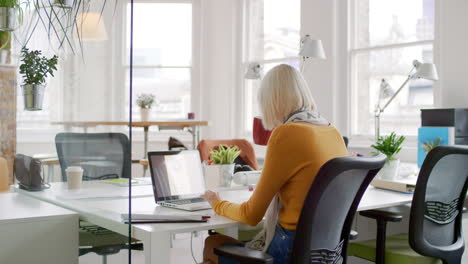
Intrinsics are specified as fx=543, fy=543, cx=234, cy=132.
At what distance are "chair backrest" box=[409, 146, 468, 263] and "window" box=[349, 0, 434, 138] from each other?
2608 mm

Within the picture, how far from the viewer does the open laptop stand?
219 cm

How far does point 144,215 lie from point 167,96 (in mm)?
5282

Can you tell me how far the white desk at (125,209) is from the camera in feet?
5.34

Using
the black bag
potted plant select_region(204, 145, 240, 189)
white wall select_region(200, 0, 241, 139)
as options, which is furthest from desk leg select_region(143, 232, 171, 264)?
white wall select_region(200, 0, 241, 139)

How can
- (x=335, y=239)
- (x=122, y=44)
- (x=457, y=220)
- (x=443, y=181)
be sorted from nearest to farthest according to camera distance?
(x=122, y=44), (x=335, y=239), (x=443, y=181), (x=457, y=220)

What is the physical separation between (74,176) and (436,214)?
1.47 meters

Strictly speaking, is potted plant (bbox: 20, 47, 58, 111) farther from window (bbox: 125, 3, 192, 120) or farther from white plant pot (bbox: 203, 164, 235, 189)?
window (bbox: 125, 3, 192, 120)

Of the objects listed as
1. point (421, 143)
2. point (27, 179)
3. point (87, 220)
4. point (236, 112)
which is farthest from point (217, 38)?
point (87, 220)

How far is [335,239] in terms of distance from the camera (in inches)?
70.6

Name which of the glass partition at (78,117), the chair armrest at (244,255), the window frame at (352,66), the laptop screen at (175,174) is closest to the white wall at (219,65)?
the window frame at (352,66)

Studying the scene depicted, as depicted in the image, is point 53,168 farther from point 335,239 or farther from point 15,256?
point 335,239

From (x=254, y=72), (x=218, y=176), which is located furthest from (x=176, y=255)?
(x=254, y=72)

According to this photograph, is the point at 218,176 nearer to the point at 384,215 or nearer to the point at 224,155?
the point at 224,155

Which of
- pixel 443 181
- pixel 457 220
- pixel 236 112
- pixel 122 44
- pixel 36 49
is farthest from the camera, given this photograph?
pixel 236 112
